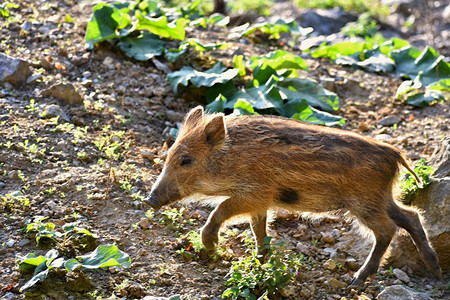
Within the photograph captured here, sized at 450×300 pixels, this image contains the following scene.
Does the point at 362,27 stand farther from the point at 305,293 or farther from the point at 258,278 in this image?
the point at 258,278

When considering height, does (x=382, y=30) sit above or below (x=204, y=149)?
below

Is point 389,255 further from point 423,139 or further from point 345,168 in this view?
point 423,139

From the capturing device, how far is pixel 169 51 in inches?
298

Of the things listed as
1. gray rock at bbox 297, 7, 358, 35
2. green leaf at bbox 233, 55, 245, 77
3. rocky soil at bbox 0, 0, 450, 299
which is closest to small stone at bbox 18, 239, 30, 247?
rocky soil at bbox 0, 0, 450, 299

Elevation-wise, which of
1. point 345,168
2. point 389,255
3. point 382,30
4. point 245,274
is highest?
point 345,168

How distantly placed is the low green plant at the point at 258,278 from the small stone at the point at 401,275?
3.22ft

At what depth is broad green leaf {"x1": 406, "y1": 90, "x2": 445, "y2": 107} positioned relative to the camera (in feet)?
24.1

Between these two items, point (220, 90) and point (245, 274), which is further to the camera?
point (220, 90)

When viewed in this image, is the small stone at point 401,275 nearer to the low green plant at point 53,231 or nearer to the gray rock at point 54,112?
the low green plant at point 53,231

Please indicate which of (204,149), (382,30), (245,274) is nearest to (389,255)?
(245,274)

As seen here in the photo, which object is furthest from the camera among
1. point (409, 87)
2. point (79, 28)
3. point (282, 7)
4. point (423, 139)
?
point (282, 7)

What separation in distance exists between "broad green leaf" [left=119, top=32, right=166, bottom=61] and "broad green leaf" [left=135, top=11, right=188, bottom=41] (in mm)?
105

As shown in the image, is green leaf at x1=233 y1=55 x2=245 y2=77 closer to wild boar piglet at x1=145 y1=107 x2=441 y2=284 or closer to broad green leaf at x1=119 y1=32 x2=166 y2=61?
broad green leaf at x1=119 y1=32 x2=166 y2=61

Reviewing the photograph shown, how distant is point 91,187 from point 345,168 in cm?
218
